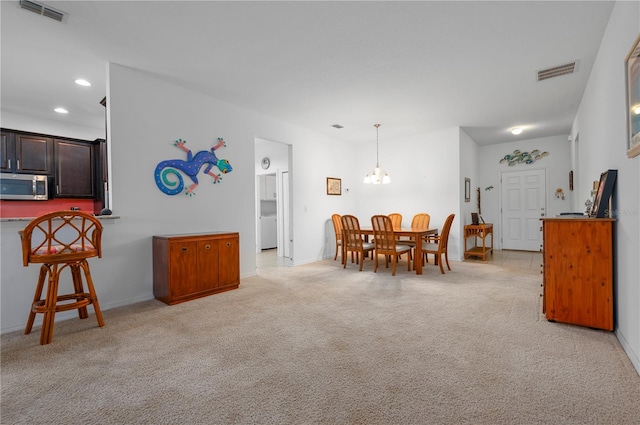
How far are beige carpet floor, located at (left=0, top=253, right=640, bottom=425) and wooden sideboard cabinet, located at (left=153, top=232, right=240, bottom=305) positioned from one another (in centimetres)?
23

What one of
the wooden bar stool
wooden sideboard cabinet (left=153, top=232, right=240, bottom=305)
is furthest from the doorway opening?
the wooden bar stool

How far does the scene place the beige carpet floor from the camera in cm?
152

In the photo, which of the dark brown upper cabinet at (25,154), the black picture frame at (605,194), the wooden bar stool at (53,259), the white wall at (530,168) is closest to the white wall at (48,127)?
the dark brown upper cabinet at (25,154)

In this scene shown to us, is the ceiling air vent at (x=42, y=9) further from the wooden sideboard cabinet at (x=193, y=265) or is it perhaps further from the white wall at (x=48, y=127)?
the white wall at (x=48, y=127)

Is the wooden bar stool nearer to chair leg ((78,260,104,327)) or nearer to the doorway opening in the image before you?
chair leg ((78,260,104,327))

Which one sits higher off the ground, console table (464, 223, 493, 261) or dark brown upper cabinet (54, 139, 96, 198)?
dark brown upper cabinet (54, 139, 96, 198)

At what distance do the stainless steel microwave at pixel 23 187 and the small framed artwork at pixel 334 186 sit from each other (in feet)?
15.7

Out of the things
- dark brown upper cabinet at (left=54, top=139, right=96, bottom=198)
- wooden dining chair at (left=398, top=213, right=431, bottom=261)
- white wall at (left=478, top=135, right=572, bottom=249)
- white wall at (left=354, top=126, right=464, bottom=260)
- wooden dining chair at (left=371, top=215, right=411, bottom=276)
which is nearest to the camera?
wooden dining chair at (left=371, top=215, right=411, bottom=276)

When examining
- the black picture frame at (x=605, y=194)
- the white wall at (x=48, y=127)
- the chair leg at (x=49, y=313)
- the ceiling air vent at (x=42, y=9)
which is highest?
the ceiling air vent at (x=42, y=9)

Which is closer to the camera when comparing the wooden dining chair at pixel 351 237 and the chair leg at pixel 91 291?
the chair leg at pixel 91 291

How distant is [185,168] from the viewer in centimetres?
387

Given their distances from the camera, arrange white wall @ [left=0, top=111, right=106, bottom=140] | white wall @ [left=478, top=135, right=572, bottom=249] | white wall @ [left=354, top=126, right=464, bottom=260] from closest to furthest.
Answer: white wall @ [left=0, top=111, right=106, bottom=140] < white wall @ [left=354, top=126, right=464, bottom=260] < white wall @ [left=478, top=135, right=572, bottom=249]

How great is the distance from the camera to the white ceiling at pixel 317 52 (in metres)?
2.46

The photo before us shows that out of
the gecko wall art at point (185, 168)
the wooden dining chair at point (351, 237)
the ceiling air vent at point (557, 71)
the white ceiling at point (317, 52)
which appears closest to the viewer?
the white ceiling at point (317, 52)
